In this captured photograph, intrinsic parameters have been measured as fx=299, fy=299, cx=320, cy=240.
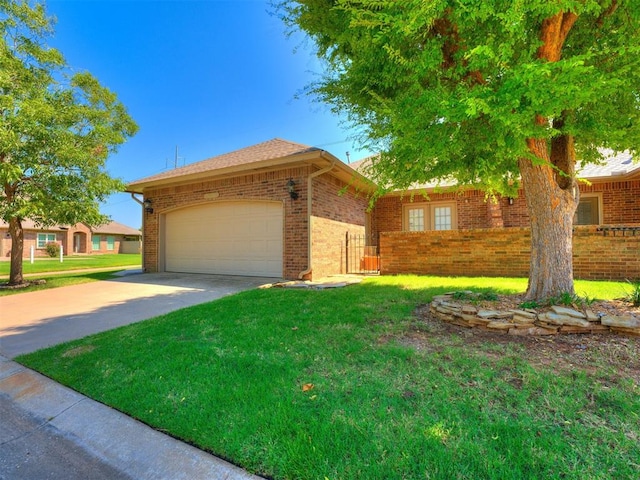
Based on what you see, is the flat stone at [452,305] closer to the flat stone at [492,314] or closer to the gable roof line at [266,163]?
the flat stone at [492,314]

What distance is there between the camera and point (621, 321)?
130 inches

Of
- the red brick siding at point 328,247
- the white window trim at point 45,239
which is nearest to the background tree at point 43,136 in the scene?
the red brick siding at point 328,247

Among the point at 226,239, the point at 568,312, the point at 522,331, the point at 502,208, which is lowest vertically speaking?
the point at 522,331

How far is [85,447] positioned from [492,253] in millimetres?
8838

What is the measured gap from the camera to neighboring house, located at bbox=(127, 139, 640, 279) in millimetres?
8203

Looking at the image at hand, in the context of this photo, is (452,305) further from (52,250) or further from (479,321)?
(52,250)

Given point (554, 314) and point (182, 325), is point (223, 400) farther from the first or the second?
point (554, 314)

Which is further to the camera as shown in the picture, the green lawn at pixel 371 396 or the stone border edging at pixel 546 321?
the stone border edging at pixel 546 321

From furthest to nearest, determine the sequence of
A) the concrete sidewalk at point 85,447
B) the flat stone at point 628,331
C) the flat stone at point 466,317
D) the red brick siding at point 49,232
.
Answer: the red brick siding at point 49,232 → the flat stone at point 466,317 → the flat stone at point 628,331 → the concrete sidewalk at point 85,447

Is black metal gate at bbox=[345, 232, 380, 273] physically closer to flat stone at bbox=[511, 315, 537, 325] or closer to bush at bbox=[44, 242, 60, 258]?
flat stone at bbox=[511, 315, 537, 325]

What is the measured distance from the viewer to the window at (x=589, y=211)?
10352 mm

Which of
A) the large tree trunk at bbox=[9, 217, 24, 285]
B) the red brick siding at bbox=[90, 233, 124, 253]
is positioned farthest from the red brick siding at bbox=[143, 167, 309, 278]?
the red brick siding at bbox=[90, 233, 124, 253]

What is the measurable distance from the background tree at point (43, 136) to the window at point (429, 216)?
10799 mm

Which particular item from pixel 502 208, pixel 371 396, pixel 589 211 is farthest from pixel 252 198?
pixel 589 211
